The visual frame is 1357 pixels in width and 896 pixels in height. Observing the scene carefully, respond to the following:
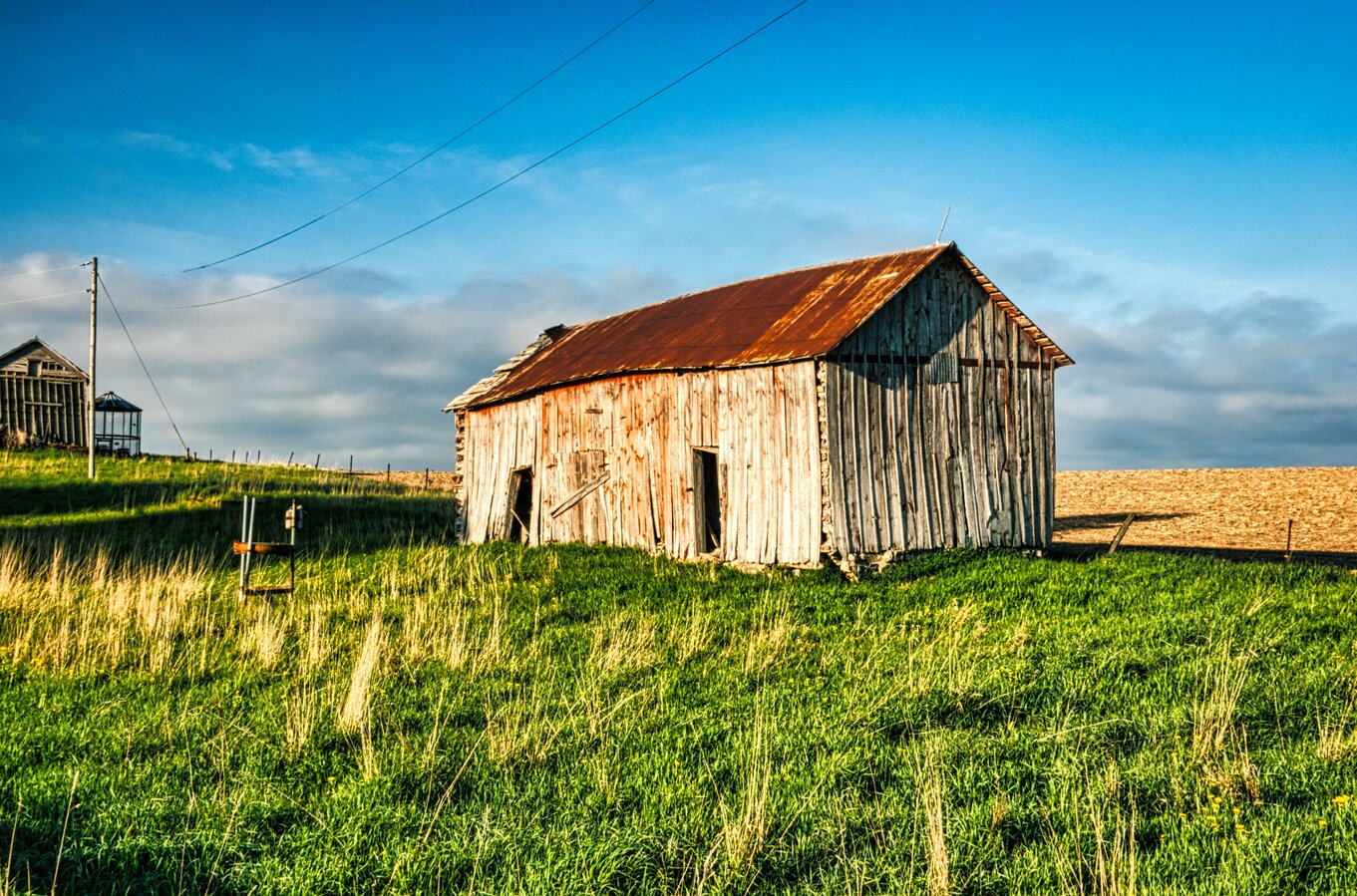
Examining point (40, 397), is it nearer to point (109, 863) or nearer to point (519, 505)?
point (519, 505)

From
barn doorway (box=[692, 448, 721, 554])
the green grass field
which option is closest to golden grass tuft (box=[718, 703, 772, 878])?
the green grass field

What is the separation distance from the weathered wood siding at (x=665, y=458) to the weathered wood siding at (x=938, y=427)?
70 centimetres

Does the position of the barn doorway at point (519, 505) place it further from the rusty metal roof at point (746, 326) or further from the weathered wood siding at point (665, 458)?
the rusty metal roof at point (746, 326)

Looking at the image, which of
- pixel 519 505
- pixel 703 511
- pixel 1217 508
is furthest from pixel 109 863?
pixel 1217 508

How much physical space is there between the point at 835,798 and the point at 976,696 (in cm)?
302

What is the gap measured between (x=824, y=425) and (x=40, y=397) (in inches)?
1667

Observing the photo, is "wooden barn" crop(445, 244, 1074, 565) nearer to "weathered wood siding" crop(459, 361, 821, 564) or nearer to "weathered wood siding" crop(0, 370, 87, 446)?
"weathered wood siding" crop(459, 361, 821, 564)

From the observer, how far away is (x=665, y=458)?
20.3m

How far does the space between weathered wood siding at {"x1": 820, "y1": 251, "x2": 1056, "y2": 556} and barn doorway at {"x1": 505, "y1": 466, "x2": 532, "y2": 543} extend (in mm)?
9544

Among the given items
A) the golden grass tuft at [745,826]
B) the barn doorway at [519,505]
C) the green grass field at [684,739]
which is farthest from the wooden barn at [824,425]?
the golden grass tuft at [745,826]

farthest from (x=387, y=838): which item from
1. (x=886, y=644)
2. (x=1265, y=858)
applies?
(x=886, y=644)

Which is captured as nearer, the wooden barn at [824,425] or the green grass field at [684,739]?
the green grass field at [684,739]

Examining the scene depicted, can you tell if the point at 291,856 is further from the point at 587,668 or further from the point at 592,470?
the point at 592,470

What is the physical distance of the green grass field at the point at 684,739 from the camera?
5570 mm
